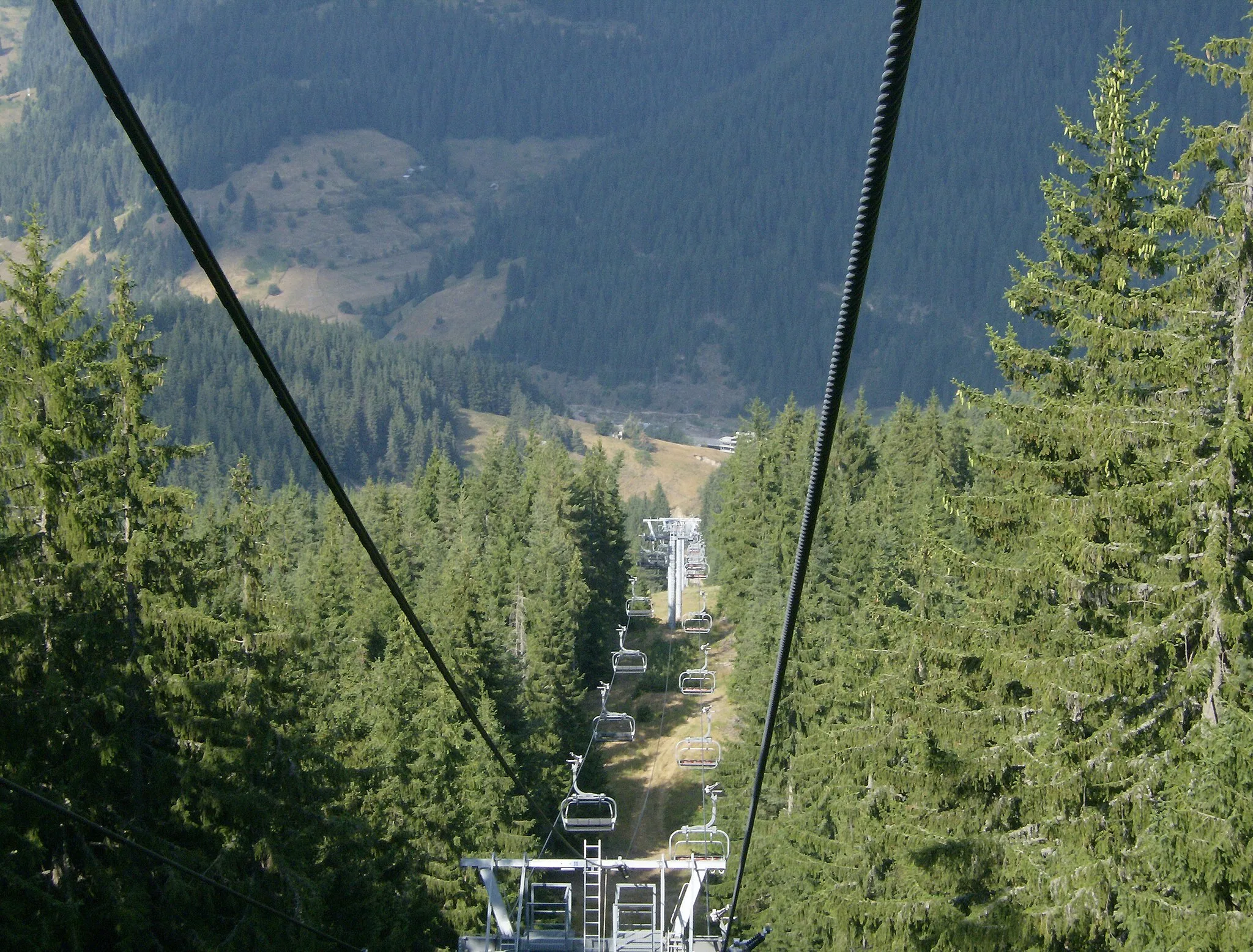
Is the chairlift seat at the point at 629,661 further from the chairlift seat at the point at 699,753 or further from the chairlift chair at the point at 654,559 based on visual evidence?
the chairlift chair at the point at 654,559

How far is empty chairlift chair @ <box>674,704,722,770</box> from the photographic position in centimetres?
3768

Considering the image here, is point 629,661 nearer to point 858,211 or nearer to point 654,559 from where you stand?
point 654,559

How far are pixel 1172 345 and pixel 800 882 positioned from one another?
15.1 metres

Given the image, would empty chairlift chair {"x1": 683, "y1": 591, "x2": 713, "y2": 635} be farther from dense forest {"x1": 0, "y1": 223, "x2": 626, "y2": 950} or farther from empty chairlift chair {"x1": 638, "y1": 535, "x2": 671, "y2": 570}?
dense forest {"x1": 0, "y1": 223, "x2": 626, "y2": 950}

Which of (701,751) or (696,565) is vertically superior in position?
(696,565)

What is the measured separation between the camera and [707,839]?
26.3 metres

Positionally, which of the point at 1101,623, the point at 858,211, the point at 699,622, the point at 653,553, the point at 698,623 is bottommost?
the point at 698,623

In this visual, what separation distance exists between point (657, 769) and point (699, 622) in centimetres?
1534

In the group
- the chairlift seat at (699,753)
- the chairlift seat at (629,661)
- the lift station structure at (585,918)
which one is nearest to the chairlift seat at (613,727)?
the chairlift seat at (629,661)

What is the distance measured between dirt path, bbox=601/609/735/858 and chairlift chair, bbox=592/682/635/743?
82 centimetres

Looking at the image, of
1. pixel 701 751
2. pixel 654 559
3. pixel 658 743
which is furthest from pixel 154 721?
pixel 654 559

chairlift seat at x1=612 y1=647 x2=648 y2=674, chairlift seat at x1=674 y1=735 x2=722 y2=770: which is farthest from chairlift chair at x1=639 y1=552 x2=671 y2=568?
chairlift seat at x1=674 y1=735 x2=722 y2=770

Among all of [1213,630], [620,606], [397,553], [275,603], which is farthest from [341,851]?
[620,606]

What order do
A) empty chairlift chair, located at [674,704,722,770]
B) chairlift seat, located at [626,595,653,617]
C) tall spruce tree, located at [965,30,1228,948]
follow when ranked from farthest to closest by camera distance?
1. chairlift seat, located at [626,595,653,617]
2. empty chairlift chair, located at [674,704,722,770]
3. tall spruce tree, located at [965,30,1228,948]
